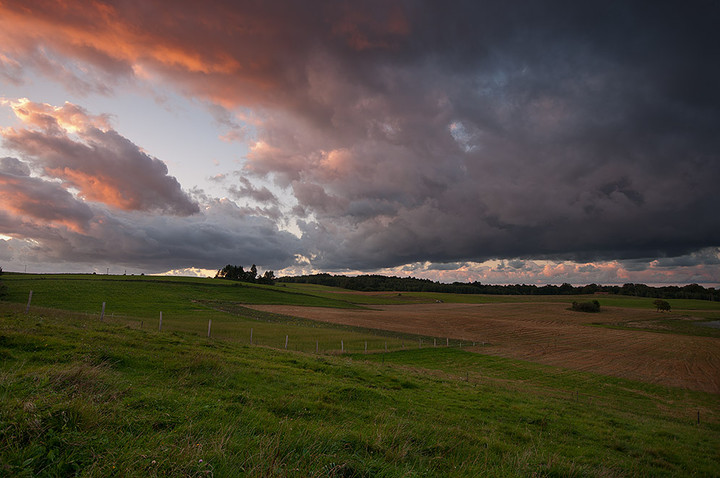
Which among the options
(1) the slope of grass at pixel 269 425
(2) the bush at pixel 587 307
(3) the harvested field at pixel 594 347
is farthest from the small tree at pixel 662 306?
(1) the slope of grass at pixel 269 425

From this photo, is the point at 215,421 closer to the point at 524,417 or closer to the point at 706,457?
the point at 524,417

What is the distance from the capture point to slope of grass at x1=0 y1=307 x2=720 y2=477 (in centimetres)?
471

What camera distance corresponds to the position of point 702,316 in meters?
105

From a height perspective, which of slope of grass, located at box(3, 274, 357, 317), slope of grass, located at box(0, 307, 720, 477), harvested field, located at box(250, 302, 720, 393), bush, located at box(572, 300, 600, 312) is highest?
slope of grass, located at box(0, 307, 720, 477)

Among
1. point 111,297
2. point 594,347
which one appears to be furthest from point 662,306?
point 111,297

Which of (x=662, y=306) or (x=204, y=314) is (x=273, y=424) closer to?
(x=204, y=314)

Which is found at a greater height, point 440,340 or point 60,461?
point 60,461

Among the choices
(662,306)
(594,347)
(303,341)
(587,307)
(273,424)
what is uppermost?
(273,424)

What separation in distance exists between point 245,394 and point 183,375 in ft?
8.32

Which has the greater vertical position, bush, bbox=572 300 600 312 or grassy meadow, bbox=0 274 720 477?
grassy meadow, bbox=0 274 720 477

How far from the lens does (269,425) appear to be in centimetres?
761

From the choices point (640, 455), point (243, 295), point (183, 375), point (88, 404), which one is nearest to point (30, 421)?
point (88, 404)

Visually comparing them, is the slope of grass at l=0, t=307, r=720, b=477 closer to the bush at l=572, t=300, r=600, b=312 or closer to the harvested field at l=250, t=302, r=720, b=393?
the harvested field at l=250, t=302, r=720, b=393

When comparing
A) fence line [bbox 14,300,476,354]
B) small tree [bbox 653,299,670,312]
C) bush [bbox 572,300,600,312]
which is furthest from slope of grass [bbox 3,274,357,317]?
small tree [bbox 653,299,670,312]
